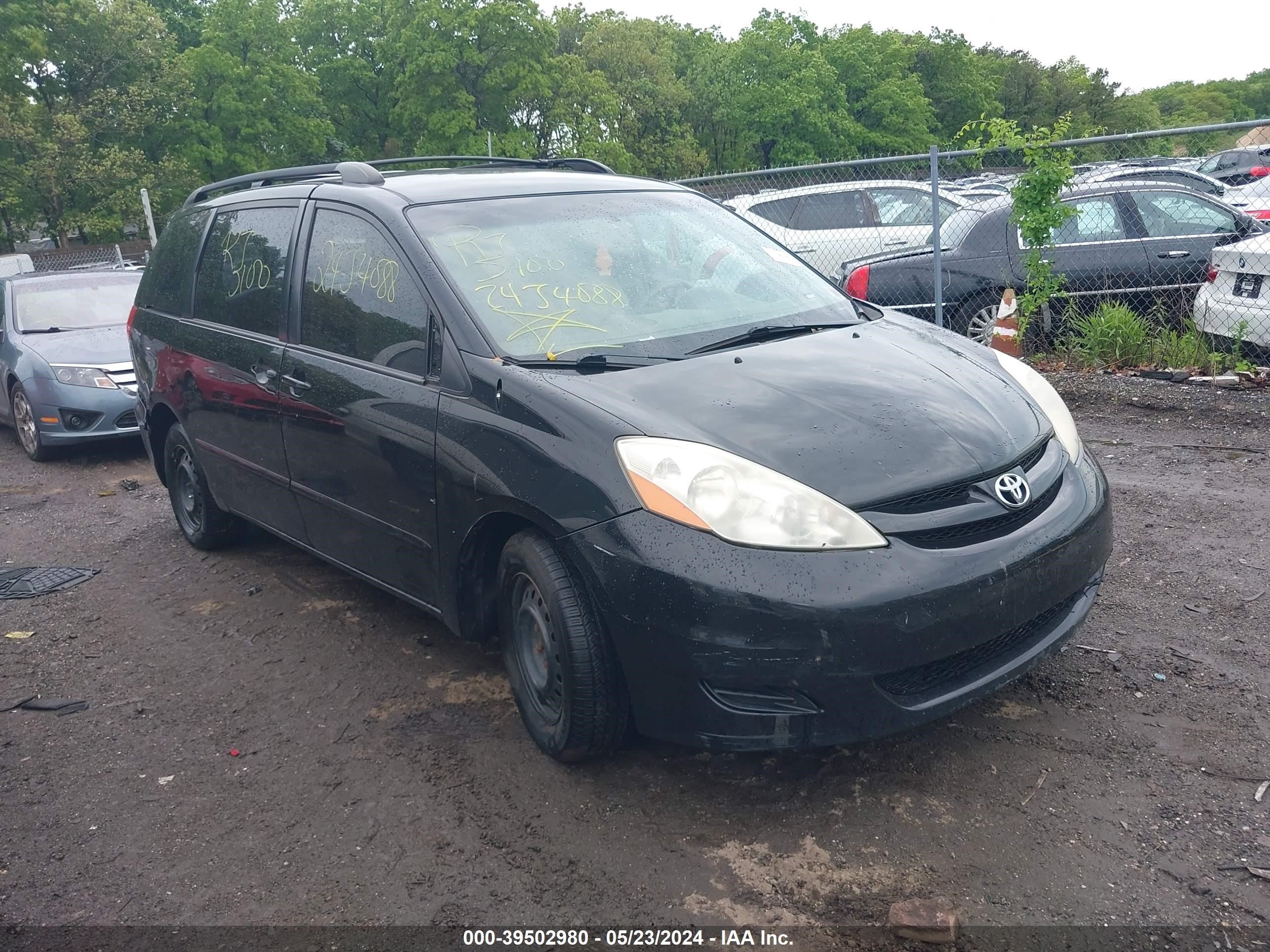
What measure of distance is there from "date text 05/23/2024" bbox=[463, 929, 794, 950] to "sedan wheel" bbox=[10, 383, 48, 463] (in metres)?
7.81

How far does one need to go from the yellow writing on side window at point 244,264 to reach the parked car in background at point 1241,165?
21609mm

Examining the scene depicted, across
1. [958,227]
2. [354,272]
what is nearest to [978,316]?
[958,227]

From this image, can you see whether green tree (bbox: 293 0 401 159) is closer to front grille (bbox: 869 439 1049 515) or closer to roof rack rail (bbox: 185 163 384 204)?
roof rack rail (bbox: 185 163 384 204)

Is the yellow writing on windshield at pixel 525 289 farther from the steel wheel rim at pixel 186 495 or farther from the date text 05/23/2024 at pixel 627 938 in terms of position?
the steel wheel rim at pixel 186 495

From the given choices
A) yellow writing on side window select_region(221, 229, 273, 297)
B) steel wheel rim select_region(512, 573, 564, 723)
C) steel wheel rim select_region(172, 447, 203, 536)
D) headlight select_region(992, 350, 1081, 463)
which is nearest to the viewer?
steel wheel rim select_region(512, 573, 564, 723)

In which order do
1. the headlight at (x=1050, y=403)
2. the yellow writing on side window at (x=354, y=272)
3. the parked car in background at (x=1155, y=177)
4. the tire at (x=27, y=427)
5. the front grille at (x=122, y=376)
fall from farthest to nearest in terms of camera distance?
the parked car in background at (x=1155, y=177)
the tire at (x=27, y=427)
the front grille at (x=122, y=376)
the yellow writing on side window at (x=354, y=272)
the headlight at (x=1050, y=403)

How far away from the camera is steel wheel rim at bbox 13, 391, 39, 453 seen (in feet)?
29.2

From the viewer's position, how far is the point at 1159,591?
4.33m

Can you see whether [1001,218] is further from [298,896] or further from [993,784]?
[298,896]

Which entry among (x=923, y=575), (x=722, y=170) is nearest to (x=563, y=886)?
(x=923, y=575)

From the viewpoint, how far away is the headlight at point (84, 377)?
8.70 metres

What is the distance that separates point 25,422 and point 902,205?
9119 millimetres

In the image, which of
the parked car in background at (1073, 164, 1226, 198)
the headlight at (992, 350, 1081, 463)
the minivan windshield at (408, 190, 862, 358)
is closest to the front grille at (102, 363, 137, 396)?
the minivan windshield at (408, 190, 862, 358)

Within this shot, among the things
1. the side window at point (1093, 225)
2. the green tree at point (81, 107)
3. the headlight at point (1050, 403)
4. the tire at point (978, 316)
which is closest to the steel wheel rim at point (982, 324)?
the tire at point (978, 316)
